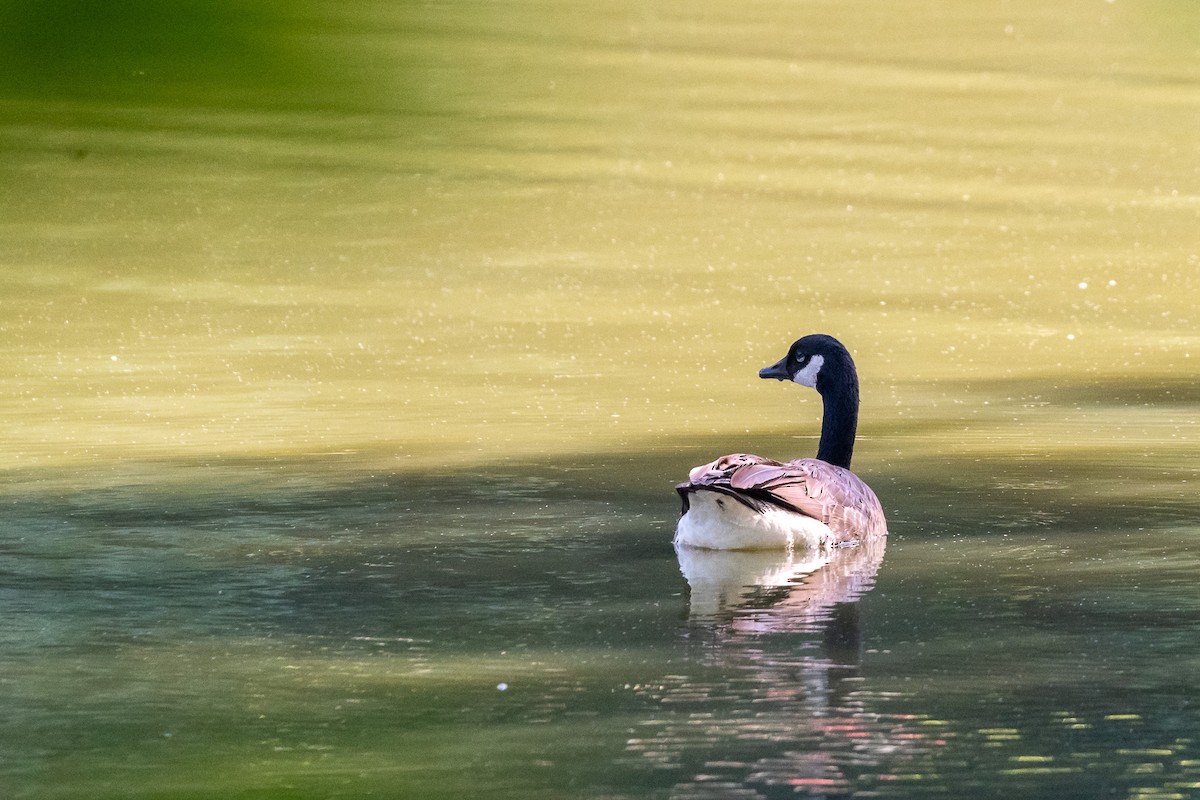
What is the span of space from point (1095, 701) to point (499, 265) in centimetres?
1317

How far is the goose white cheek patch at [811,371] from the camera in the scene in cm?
971

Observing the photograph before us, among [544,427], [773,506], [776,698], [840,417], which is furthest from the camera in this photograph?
[544,427]

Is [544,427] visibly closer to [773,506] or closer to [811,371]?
[811,371]

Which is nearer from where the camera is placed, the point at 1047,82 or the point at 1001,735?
the point at 1001,735

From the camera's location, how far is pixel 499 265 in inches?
739

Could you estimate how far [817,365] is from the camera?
9.72m

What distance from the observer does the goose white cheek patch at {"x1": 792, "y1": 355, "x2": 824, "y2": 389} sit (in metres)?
9.71

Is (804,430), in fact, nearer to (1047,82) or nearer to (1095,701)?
(1095,701)

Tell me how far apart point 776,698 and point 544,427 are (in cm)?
597

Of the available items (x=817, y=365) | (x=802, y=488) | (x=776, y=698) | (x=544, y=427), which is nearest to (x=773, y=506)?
(x=802, y=488)

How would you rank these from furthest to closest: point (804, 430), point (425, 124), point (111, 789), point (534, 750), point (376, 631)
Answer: point (804, 430) → point (376, 631) → point (534, 750) → point (111, 789) → point (425, 124)

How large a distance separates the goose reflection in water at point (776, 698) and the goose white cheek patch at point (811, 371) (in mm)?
1640

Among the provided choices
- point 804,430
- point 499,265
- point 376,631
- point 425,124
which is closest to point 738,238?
point 499,265

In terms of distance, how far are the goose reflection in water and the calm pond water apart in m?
0.02
